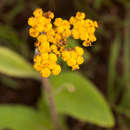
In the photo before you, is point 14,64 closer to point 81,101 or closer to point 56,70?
point 81,101

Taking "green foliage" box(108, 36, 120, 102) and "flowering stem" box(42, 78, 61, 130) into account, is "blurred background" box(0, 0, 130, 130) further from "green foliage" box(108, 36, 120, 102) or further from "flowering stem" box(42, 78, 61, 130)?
"flowering stem" box(42, 78, 61, 130)

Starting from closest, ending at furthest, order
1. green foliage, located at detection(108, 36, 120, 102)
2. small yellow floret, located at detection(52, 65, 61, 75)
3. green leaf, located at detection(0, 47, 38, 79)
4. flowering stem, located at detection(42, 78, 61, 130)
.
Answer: small yellow floret, located at detection(52, 65, 61, 75) → flowering stem, located at detection(42, 78, 61, 130) → green leaf, located at detection(0, 47, 38, 79) → green foliage, located at detection(108, 36, 120, 102)

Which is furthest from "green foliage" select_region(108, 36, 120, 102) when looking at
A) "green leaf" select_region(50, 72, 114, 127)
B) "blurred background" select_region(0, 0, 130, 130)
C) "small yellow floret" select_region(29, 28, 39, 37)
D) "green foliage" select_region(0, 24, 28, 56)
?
"small yellow floret" select_region(29, 28, 39, 37)

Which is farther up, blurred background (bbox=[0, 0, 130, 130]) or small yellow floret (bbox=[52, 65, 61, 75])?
blurred background (bbox=[0, 0, 130, 130])

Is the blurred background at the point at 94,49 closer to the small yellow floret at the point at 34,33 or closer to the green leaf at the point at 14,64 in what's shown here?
the green leaf at the point at 14,64

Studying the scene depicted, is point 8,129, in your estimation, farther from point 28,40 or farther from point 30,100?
point 28,40

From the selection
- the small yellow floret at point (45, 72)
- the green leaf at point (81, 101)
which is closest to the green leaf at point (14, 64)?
the green leaf at point (81, 101)
